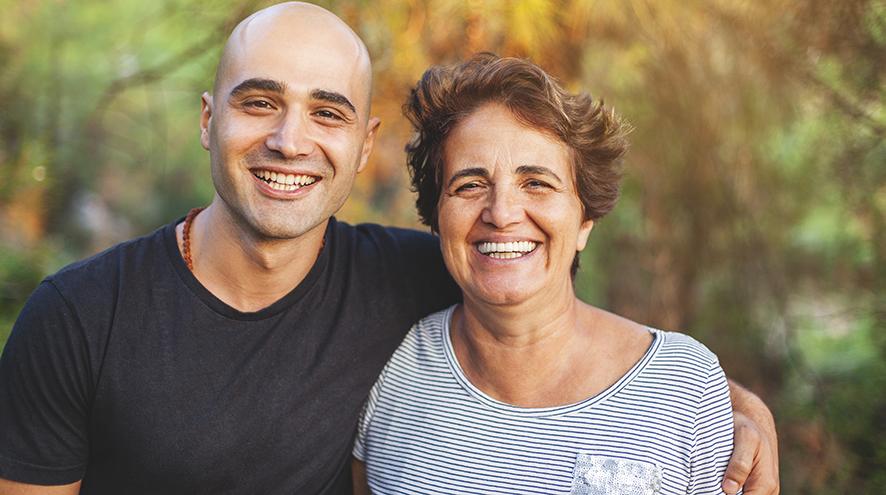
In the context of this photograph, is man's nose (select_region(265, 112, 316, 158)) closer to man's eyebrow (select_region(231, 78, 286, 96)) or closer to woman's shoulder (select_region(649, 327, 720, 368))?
man's eyebrow (select_region(231, 78, 286, 96))

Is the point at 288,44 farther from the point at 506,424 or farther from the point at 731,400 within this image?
the point at 731,400

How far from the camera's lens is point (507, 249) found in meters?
2.10

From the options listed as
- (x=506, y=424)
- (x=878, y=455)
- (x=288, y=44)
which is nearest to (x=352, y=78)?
(x=288, y=44)

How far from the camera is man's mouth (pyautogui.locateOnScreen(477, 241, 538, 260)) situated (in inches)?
82.7

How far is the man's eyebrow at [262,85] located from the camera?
2.13 m

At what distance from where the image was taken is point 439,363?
2.32 m

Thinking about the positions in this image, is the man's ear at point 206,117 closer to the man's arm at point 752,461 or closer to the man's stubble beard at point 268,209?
the man's stubble beard at point 268,209

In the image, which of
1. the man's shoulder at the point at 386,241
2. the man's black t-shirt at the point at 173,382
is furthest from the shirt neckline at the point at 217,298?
the man's shoulder at the point at 386,241

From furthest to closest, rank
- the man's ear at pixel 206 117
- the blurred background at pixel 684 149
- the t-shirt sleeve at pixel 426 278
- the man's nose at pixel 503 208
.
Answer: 1. the blurred background at pixel 684 149
2. the t-shirt sleeve at pixel 426 278
3. the man's ear at pixel 206 117
4. the man's nose at pixel 503 208

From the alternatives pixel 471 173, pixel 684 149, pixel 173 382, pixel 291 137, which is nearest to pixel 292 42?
pixel 291 137

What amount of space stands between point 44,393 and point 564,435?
1.17 metres

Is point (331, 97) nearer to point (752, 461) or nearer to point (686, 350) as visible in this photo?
point (686, 350)

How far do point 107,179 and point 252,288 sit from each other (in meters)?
3.64

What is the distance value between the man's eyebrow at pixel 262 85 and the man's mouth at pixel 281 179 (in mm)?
193
